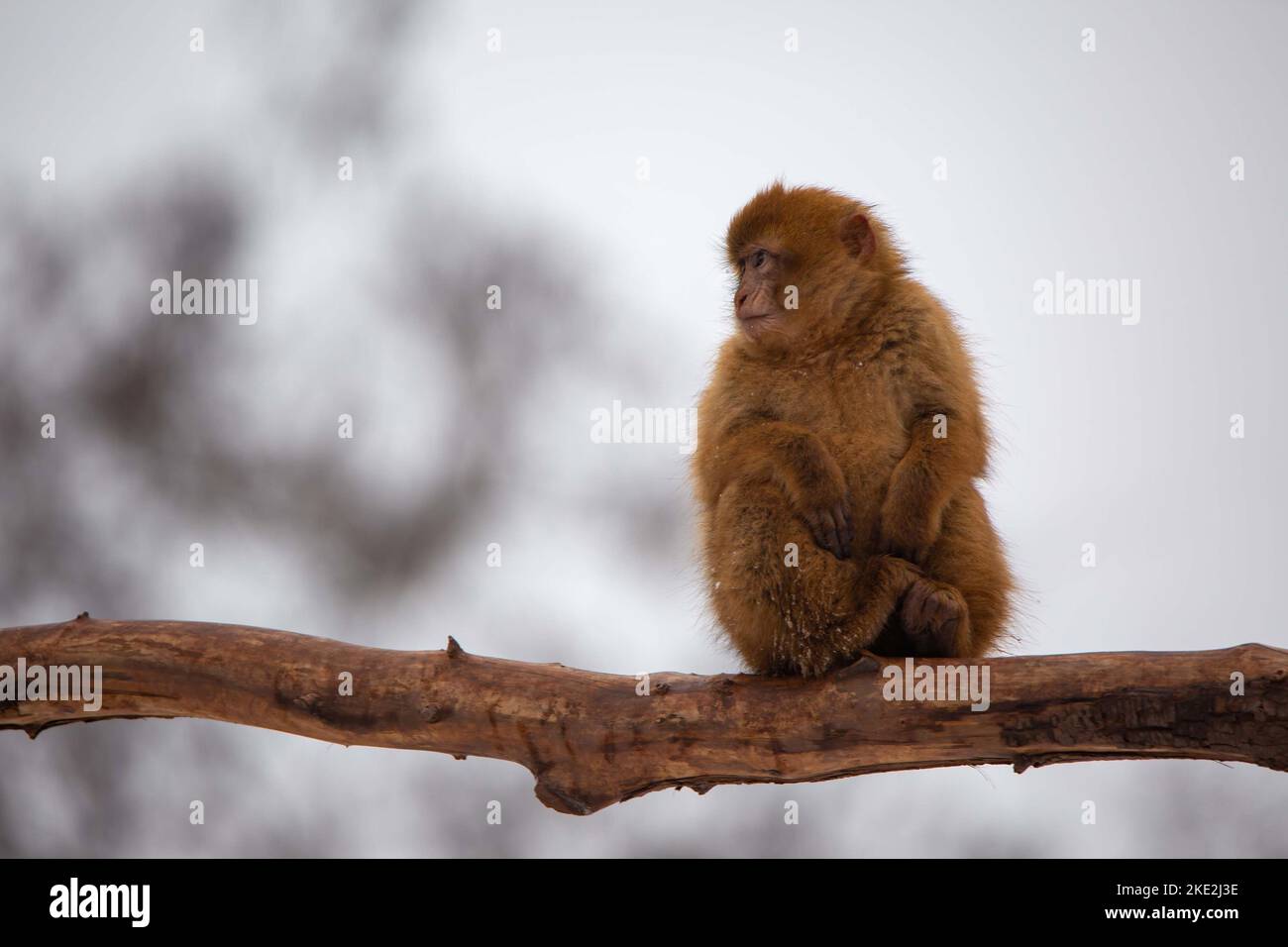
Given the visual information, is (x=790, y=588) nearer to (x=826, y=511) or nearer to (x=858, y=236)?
(x=826, y=511)

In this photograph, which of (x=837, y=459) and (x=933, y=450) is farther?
(x=837, y=459)

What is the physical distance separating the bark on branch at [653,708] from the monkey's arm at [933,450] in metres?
0.57

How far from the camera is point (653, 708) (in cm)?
470

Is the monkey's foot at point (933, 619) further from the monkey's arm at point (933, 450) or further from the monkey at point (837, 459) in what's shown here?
the monkey's arm at point (933, 450)

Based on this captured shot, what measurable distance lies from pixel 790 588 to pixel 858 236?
4.97ft

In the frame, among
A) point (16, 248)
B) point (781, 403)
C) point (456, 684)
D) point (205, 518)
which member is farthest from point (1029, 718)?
point (16, 248)

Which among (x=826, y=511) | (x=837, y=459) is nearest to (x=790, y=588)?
(x=826, y=511)

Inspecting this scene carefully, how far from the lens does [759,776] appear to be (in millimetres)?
4707

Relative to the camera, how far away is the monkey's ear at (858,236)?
5.19 m

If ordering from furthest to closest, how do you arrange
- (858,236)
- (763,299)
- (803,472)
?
1. (858,236)
2. (763,299)
3. (803,472)

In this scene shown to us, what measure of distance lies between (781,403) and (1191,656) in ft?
5.88

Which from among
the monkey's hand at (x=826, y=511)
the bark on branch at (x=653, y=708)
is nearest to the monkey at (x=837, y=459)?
the monkey's hand at (x=826, y=511)

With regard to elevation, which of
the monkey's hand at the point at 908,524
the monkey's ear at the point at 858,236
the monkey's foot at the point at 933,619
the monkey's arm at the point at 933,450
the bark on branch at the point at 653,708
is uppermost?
the monkey's ear at the point at 858,236

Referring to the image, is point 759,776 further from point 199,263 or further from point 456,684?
point 199,263
